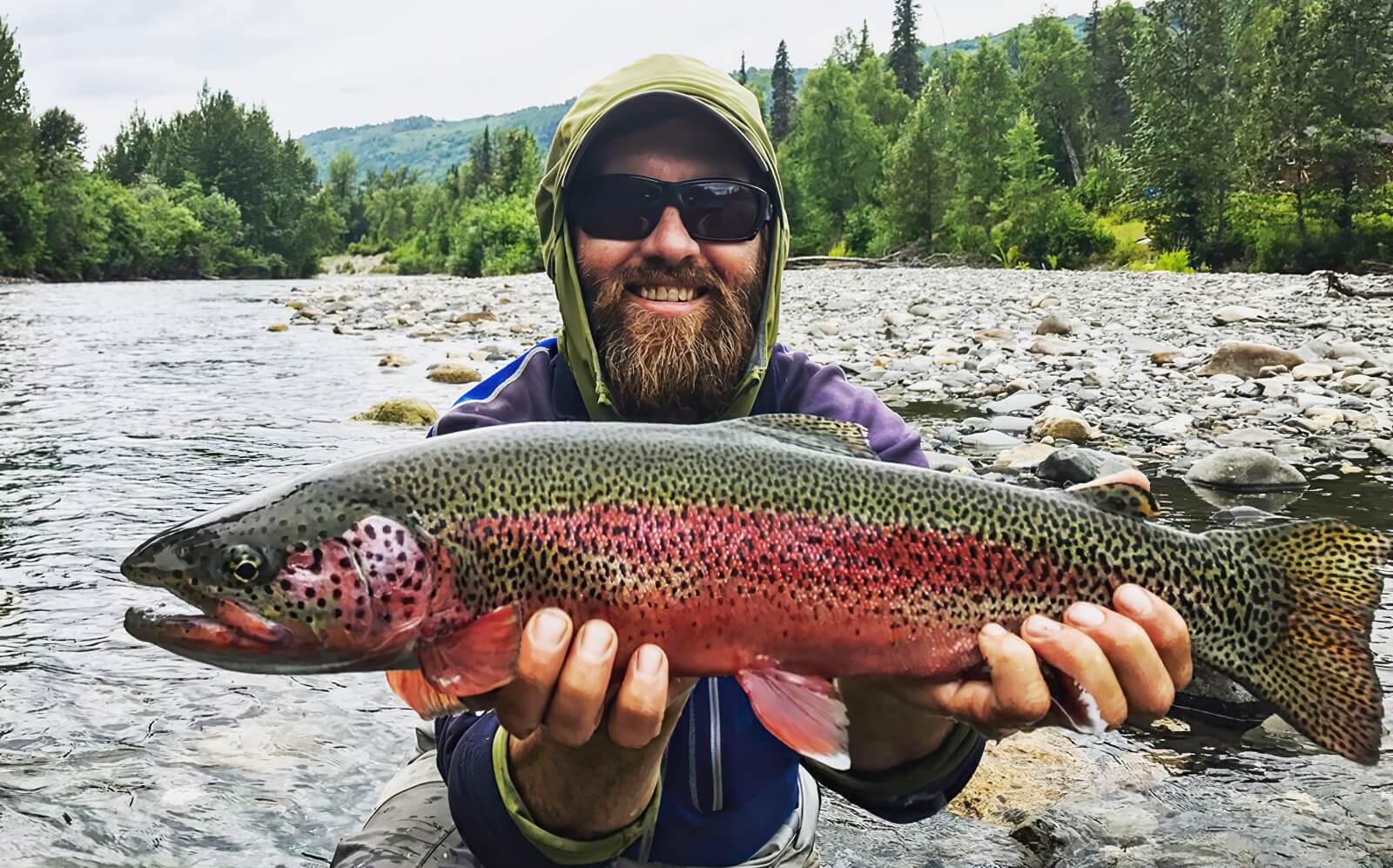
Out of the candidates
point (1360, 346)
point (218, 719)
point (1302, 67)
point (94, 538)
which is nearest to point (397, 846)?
point (218, 719)

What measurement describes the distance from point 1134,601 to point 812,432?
76cm

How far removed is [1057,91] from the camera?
59.0m

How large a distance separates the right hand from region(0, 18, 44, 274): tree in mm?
57435

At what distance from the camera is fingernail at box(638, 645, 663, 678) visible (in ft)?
6.26

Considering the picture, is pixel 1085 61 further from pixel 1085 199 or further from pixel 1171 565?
pixel 1171 565

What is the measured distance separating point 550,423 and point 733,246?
3.91 ft

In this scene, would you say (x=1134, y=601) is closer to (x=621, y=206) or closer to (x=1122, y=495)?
(x=1122, y=495)

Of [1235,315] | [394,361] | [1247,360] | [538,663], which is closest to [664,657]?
[538,663]

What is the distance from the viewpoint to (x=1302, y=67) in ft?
103

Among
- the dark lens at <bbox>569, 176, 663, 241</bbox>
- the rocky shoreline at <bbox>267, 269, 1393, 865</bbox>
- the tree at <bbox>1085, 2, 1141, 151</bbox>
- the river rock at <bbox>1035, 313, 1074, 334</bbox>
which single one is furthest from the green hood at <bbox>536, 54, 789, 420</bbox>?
the tree at <bbox>1085, 2, 1141, 151</bbox>

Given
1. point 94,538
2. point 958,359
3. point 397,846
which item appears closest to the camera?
point 397,846

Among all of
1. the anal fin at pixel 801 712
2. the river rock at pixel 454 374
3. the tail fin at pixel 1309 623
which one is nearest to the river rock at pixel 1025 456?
the tail fin at pixel 1309 623

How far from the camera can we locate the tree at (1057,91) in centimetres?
5862

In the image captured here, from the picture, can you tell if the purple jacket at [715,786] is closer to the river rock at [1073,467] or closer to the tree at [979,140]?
the river rock at [1073,467]
